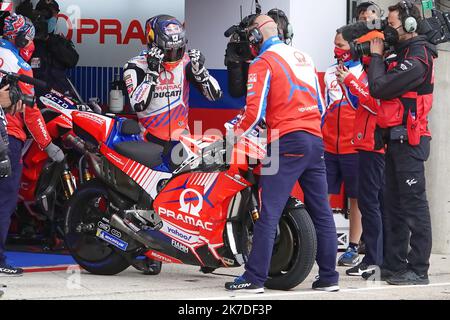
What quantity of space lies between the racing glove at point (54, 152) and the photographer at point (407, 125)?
2630mm

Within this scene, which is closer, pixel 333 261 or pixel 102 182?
pixel 333 261

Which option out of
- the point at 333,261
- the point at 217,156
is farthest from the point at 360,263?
the point at 217,156

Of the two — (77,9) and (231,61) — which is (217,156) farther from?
(77,9)

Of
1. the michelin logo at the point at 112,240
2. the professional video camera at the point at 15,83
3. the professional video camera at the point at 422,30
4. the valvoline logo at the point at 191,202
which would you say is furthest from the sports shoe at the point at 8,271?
the professional video camera at the point at 422,30

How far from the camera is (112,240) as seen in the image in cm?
816

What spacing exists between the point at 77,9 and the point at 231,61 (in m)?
3.34

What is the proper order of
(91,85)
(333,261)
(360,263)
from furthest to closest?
1. (91,85)
2. (360,263)
3. (333,261)

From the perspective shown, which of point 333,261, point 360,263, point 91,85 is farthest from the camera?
point 91,85

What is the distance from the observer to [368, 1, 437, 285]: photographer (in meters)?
8.08

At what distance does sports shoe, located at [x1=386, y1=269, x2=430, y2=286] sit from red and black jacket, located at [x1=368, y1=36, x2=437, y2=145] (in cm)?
99

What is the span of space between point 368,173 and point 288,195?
145 centimetres

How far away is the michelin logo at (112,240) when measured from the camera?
8.13m

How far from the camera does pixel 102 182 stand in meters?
8.28

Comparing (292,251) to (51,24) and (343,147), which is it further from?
(51,24)
